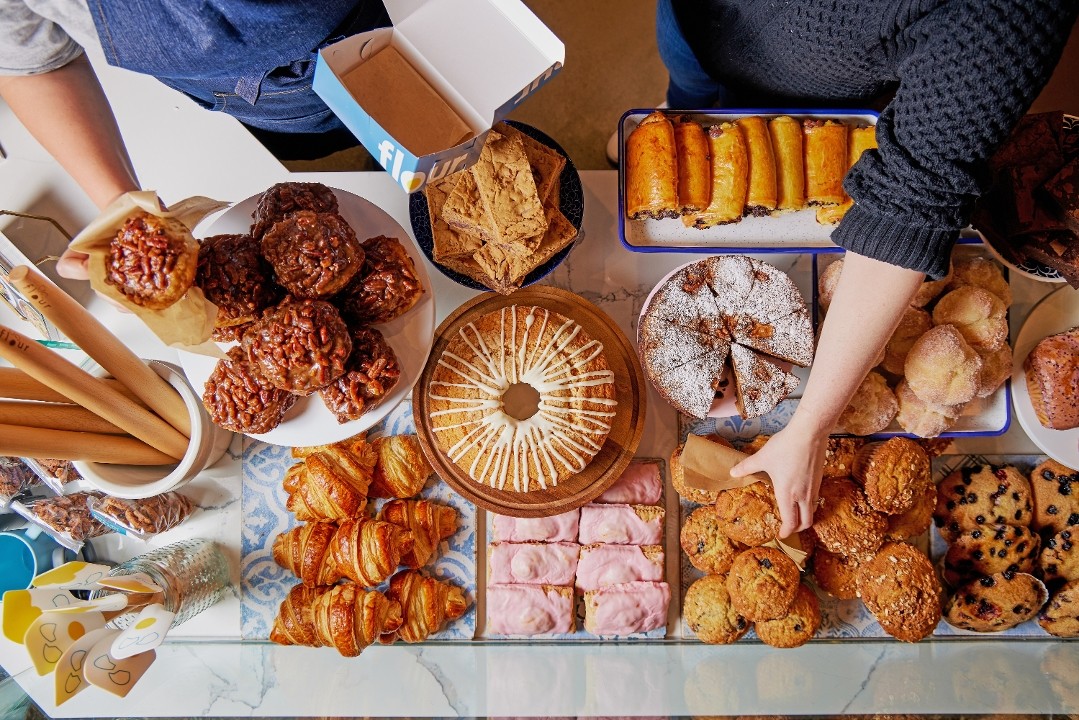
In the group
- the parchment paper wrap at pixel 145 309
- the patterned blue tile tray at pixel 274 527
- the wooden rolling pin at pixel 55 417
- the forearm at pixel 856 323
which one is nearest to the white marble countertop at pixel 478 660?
the patterned blue tile tray at pixel 274 527

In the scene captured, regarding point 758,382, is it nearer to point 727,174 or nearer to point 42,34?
point 727,174

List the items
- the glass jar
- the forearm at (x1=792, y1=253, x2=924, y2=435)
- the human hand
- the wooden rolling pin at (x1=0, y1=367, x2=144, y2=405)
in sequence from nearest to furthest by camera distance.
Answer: the forearm at (x1=792, y1=253, x2=924, y2=435) < the wooden rolling pin at (x1=0, y1=367, x2=144, y2=405) < the human hand < the glass jar

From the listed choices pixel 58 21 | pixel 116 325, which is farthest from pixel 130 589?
pixel 58 21

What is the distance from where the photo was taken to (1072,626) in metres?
1.83

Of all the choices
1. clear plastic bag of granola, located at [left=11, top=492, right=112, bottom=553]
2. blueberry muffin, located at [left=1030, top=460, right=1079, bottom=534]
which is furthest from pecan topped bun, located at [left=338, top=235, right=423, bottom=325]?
blueberry muffin, located at [left=1030, top=460, right=1079, bottom=534]

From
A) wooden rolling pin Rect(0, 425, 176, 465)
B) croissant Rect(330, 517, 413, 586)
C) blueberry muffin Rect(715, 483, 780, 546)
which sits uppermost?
wooden rolling pin Rect(0, 425, 176, 465)

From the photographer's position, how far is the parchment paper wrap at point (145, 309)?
106 cm

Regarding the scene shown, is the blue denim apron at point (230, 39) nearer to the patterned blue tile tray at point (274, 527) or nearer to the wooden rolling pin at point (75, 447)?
the wooden rolling pin at point (75, 447)

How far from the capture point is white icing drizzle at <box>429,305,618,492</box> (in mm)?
1681

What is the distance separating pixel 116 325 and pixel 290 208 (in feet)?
2.88

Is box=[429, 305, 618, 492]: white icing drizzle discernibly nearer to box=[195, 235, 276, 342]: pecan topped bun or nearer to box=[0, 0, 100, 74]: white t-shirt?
box=[195, 235, 276, 342]: pecan topped bun

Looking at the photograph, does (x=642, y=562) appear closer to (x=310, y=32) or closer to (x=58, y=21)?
(x=310, y=32)

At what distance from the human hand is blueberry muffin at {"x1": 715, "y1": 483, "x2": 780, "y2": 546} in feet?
0.16

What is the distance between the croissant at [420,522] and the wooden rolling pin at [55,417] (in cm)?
65
